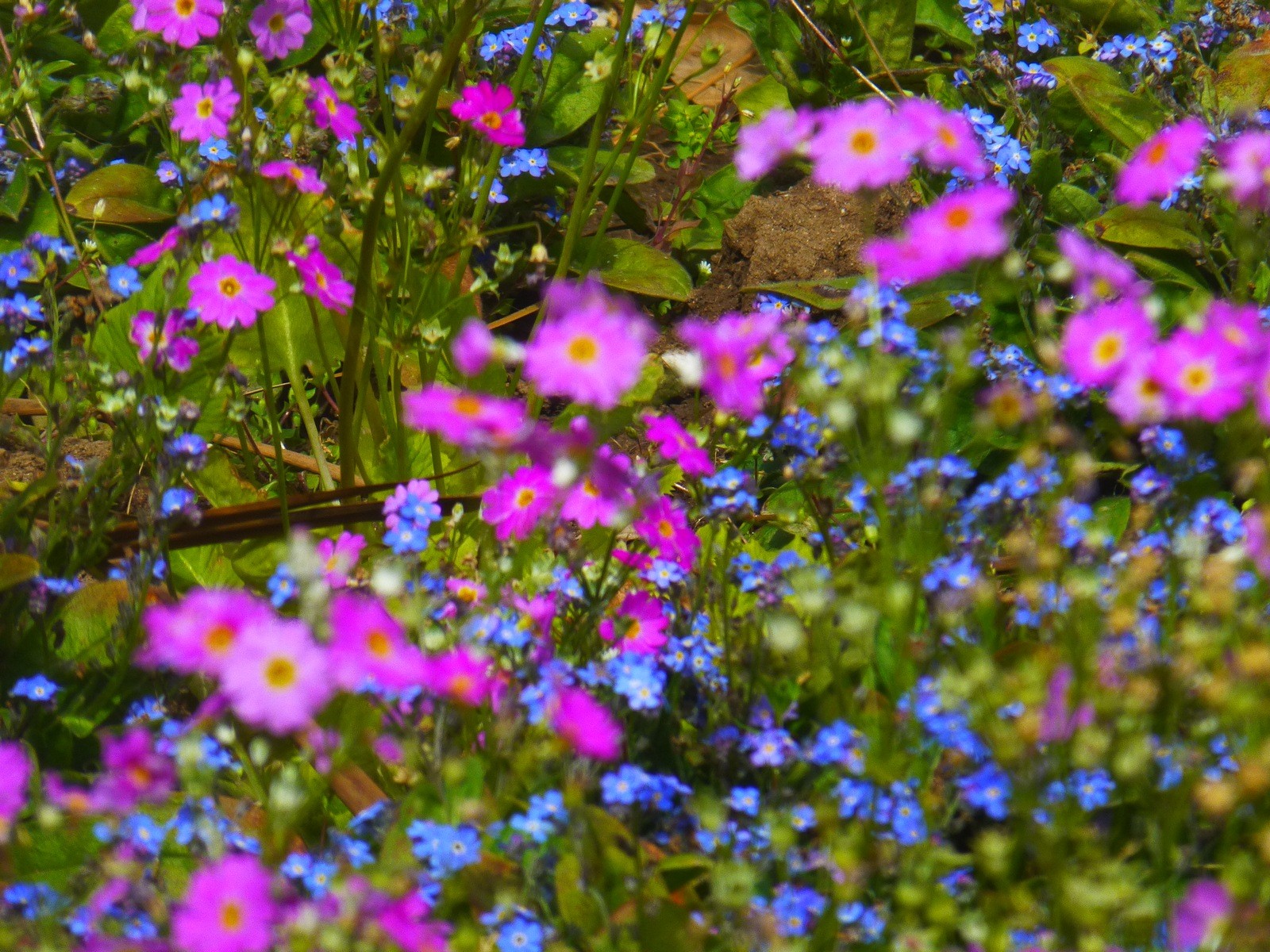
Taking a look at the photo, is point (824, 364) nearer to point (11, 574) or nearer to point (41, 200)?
point (11, 574)

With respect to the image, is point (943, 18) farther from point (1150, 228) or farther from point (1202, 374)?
point (1202, 374)

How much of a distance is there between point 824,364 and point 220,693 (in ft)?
3.25

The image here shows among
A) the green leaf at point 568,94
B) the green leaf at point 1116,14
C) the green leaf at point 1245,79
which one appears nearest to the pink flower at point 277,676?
the green leaf at point 568,94

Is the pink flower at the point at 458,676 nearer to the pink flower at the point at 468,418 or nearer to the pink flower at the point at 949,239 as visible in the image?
the pink flower at the point at 468,418

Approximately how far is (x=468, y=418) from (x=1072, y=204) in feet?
7.02

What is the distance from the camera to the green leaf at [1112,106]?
9.96ft

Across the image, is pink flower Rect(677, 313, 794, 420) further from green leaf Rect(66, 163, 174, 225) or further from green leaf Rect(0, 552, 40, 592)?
green leaf Rect(66, 163, 174, 225)

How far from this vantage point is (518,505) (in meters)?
1.99

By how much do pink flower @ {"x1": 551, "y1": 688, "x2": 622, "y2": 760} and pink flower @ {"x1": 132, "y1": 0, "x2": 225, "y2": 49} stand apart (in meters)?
1.50

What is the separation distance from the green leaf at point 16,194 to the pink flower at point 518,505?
1779 mm

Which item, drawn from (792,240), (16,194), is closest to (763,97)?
(792,240)

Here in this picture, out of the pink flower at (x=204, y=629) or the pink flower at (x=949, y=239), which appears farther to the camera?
the pink flower at (x=949, y=239)

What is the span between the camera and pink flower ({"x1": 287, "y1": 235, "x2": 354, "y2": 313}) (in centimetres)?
216

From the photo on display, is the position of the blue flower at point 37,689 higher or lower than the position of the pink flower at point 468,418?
higher
